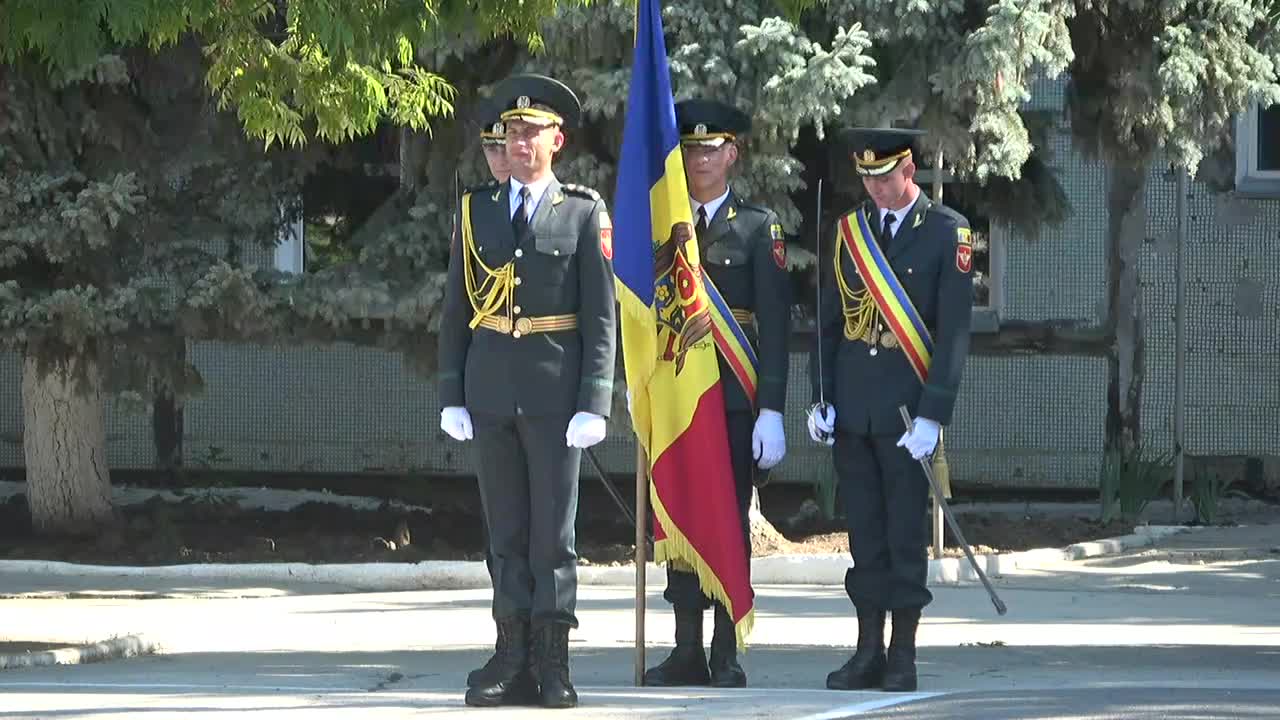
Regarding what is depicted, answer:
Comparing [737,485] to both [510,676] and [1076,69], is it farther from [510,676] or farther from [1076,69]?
[1076,69]

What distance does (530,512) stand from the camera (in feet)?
24.1

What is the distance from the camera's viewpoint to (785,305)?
25.8 feet

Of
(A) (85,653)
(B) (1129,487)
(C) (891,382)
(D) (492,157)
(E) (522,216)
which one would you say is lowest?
(A) (85,653)

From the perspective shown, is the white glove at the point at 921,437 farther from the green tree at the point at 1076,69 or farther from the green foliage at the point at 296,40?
the green tree at the point at 1076,69

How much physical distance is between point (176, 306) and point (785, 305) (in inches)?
213

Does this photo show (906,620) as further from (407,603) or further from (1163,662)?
(407,603)

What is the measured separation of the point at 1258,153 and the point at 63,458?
9.48 m

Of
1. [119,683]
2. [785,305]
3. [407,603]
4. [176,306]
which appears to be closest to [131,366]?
[176,306]

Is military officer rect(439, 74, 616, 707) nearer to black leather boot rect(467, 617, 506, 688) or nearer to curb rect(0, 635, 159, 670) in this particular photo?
black leather boot rect(467, 617, 506, 688)

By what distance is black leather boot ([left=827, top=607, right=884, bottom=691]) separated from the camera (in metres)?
7.70

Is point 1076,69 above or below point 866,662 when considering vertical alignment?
above

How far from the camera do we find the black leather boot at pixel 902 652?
7625 mm

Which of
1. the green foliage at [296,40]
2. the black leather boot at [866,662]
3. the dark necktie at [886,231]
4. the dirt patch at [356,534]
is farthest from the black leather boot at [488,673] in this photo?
the dirt patch at [356,534]

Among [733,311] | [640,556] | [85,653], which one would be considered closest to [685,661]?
[640,556]
